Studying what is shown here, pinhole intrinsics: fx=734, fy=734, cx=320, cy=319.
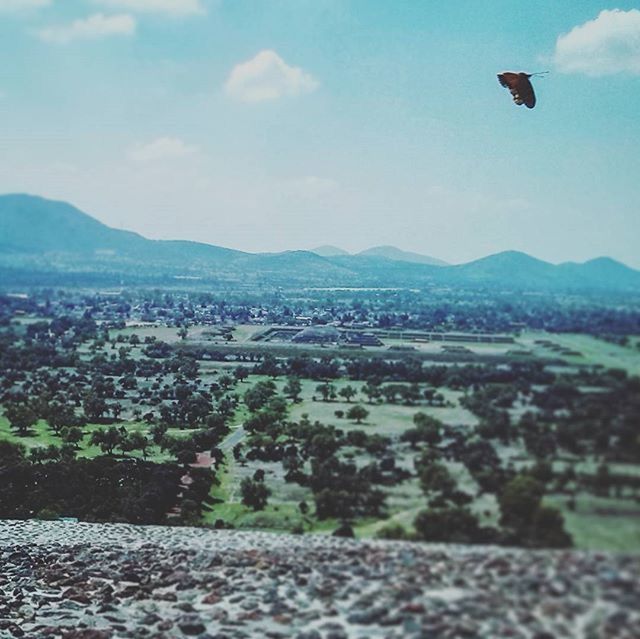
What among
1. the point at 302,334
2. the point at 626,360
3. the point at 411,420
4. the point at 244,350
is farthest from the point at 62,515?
the point at 626,360

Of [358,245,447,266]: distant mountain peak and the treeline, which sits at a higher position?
[358,245,447,266]: distant mountain peak

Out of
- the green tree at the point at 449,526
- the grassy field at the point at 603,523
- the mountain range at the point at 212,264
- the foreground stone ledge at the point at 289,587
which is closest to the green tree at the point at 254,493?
the foreground stone ledge at the point at 289,587

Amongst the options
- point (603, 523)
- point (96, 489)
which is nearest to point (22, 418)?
point (96, 489)

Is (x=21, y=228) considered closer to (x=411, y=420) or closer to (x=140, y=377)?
(x=140, y=377)

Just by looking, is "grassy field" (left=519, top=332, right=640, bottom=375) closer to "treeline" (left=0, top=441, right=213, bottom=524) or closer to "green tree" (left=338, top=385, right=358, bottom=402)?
"green tree" (left=338, top=385, right=358, bottom=402)

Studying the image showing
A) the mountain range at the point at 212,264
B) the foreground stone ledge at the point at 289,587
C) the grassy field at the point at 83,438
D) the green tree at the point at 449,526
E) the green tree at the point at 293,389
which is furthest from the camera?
the grassy field at the point at 83,438

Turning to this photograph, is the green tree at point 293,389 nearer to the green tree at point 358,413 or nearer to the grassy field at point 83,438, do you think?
the green tree at point 358,413

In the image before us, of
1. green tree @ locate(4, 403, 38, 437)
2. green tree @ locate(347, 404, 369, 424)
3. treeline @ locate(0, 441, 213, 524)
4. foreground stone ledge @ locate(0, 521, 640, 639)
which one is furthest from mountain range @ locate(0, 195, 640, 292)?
treeline @ locate(0, 441, 213, 524)
